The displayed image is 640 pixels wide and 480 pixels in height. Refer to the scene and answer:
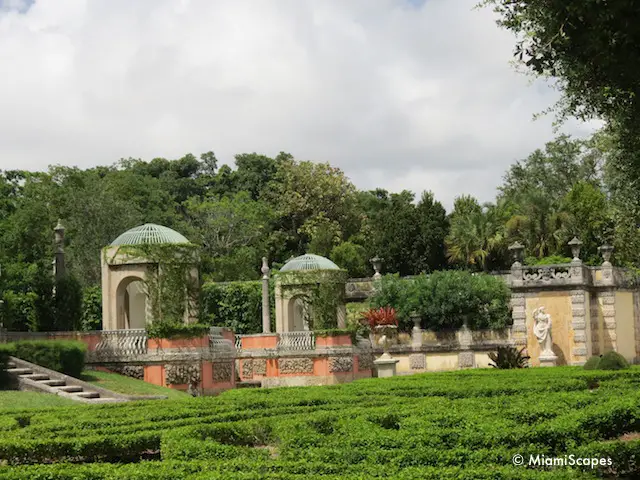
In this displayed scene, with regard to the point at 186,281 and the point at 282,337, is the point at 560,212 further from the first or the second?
the point at 186,281

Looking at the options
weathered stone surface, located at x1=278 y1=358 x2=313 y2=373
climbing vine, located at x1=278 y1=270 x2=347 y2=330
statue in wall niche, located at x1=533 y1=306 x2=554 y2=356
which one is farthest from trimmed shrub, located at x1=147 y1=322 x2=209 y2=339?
statue in wall niche, located at x1=533 y1=306 x2=554 y2=356

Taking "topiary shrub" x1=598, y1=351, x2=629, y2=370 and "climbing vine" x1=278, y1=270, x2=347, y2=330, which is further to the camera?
"climbing vine" x1=278, y1=270, x2=347, y2=330

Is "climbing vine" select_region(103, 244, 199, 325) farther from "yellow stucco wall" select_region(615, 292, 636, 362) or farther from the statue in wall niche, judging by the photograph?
"yellow stucco wall" select_region(615, 292, 636, 362)

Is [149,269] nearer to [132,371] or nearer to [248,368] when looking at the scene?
[132,371]

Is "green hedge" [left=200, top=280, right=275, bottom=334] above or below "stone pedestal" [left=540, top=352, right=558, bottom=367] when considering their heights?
above

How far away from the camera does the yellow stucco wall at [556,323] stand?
40750mm

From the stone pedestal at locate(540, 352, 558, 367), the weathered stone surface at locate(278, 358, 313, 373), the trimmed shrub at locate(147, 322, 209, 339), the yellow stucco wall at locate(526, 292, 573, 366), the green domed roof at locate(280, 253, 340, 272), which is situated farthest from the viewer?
the yellow stucco wall at locate(526, 292, 573, 366)

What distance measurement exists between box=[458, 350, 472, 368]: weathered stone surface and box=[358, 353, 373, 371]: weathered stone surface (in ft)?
14.7

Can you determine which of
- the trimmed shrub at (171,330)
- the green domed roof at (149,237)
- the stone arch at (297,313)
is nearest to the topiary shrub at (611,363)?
the trimmed shrub at (171,330)

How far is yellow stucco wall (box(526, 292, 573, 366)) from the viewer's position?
134ft

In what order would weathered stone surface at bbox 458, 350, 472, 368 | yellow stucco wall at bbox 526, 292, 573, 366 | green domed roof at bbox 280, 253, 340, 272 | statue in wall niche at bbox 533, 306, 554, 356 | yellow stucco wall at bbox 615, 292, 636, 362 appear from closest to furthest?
green domed roof at bbox 280, 253, 340, 272 < statue in wall niche at bbox 533, 306, 554, 356 < yellow stucco wall at bbox 526, 292, 573, 366 < weathered stone surface at bbox 458, 350, 472, 368 < yellow stucco wall at bbox 615, 292, 636, 362

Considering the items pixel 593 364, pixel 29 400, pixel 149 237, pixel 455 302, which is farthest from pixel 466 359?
pixel 29 400

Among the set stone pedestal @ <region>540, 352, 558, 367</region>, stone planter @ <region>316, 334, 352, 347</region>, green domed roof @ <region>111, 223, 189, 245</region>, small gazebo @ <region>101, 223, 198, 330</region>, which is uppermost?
green domed roof @ <region>111, 223, 189, 245</region>

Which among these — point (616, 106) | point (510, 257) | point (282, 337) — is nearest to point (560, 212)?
point (510, 257)
